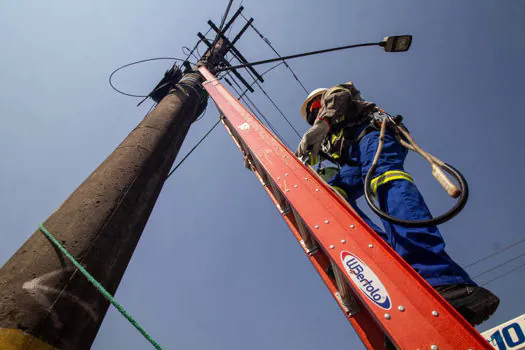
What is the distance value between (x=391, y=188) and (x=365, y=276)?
83 cm

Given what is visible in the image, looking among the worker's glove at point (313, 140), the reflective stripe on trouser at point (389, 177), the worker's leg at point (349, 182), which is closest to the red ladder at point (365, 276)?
the worker's glove at point (313, 140)

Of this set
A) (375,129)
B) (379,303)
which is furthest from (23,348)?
(375,129)

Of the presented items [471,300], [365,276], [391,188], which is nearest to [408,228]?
[391,188]

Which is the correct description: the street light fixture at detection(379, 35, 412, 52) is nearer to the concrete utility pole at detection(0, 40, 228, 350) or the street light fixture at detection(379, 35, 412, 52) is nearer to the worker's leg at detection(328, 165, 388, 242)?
the worker's leg at detection(328, 165, 388, 242)

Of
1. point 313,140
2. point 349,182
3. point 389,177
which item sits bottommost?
point 349,182

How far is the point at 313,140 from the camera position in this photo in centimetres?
250

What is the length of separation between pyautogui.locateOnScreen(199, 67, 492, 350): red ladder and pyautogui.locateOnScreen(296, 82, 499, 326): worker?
0.38 meters

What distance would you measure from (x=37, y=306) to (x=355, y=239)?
1338 mm

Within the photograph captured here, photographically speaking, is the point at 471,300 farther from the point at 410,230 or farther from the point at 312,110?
the point at 312,110

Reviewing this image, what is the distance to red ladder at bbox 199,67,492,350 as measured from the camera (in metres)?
0.97

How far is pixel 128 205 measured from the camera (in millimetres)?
1857

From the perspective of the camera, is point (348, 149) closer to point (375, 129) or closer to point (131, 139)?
point (375, 129)

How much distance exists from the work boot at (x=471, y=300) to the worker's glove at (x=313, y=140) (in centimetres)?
144

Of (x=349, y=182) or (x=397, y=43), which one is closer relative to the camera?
(x=349, y=182)
